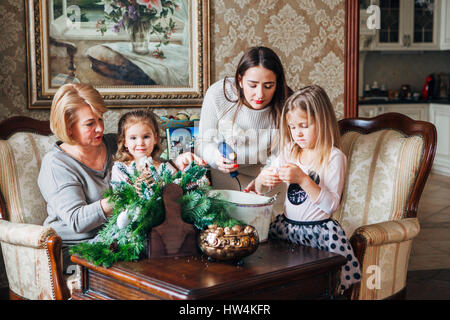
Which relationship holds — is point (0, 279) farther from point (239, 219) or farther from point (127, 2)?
point (239, 219)

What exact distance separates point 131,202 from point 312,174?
2.50ft

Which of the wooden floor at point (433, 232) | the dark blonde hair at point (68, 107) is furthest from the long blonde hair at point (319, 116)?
the wooden floor at point (433, 232)

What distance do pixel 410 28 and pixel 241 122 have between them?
536 cm

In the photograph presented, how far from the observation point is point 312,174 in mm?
2131

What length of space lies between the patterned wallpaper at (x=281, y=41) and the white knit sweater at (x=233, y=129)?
2.26 feet

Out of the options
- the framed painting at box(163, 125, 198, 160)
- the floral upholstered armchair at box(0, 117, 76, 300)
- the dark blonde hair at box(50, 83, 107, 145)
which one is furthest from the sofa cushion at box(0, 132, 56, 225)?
the framed painting at box(163, 125, 198, 160)

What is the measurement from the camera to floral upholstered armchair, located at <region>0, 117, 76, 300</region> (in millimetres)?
2156

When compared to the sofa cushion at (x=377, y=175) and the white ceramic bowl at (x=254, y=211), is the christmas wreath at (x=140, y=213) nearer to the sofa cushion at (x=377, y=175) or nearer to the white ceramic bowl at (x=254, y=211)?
the white ceramic bowl at (x=254, y=211)

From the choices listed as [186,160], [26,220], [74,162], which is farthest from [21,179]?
[186,160]

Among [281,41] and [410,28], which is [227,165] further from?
[410,28]

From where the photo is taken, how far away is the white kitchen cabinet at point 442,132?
22.7 feet

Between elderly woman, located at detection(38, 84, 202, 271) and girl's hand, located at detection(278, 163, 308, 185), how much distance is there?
1.72 feet

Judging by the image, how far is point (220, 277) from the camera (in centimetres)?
153
